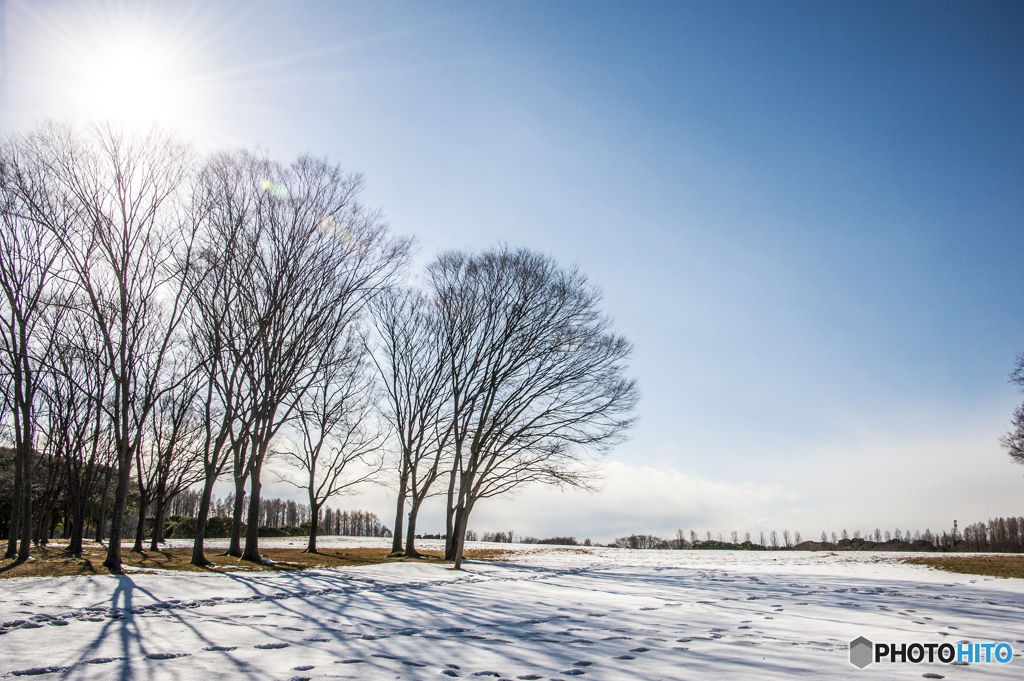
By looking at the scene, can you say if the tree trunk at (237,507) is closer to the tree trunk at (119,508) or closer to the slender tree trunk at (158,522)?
the tree trunk at (119,508)

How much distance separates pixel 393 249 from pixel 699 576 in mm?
12937

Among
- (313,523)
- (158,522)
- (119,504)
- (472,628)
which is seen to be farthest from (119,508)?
(158,522)

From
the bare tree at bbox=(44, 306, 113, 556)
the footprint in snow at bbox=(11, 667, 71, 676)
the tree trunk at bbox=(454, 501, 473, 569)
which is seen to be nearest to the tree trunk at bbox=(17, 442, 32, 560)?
the bare tree at bbox=(44, 306, 113, 556)

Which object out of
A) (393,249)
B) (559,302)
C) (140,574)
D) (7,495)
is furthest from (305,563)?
(7,495)

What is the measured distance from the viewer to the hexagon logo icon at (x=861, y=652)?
4457 mm

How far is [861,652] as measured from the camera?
4.96 metres

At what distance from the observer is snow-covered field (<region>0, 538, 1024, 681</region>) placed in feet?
13.9

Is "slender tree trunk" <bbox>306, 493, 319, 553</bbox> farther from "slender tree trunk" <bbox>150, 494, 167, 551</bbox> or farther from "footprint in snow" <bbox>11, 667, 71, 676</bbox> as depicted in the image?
"footprint in snow" <bbox>11, 667, 71, 676</bbox>

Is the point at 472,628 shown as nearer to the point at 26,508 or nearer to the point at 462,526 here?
the point at 462,526

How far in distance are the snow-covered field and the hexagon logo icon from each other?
0.37ft

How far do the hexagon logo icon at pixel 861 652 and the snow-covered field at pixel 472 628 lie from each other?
11 centimetres

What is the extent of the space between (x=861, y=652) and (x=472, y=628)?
4.00m

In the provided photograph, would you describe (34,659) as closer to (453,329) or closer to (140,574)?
(140,574)

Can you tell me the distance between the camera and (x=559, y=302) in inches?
719
